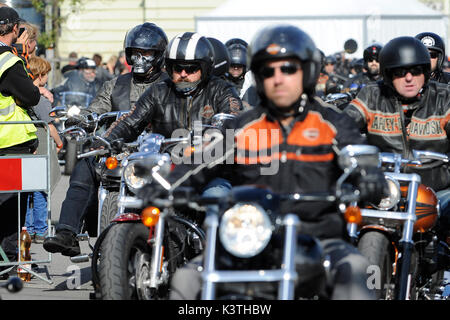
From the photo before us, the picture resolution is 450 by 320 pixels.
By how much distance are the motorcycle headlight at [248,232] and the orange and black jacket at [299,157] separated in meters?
0.49

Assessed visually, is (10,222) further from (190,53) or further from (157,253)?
(157,253)

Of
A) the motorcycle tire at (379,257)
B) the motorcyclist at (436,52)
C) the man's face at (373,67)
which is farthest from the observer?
the man's face at (373,67)

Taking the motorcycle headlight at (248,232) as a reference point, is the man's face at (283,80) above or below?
above

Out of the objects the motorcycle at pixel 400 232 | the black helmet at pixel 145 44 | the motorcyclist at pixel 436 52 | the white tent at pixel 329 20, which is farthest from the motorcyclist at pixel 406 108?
the white tent at pixel 329 20

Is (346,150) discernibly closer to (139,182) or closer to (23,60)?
(139,182)

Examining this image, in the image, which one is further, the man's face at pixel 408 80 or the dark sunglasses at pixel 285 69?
the man's face at pixel 408 80

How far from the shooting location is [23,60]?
27.4 feet

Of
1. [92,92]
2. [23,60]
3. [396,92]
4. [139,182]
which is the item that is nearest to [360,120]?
[396,92]

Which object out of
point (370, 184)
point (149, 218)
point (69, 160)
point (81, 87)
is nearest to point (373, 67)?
point (69, 160)

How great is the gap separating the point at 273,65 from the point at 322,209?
27.9 inches

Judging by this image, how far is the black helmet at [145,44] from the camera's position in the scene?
8.05 m

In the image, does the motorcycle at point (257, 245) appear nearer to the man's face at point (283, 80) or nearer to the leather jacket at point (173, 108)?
the man's face at point (283, 80)

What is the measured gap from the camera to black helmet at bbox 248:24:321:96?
182 inches

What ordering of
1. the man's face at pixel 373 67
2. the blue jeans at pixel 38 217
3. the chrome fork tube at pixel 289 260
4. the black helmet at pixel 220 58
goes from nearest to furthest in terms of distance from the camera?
the chrome fork tube at pixel 289 260 → the blue jeans at pixel 38 217 → the black helmet at pixel 220 58 → the man's face at pixel 373 67
